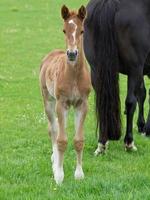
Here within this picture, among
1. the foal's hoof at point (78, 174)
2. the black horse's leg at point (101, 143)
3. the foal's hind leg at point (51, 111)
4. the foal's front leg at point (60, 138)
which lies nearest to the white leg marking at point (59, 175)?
the foal's front leg at point (60, 138)

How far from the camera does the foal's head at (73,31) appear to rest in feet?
17.8

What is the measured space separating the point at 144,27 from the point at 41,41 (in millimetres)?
12698

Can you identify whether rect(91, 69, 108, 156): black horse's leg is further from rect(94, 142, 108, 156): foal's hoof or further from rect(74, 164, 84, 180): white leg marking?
rect(74, 164, 84, 180): white leg marking

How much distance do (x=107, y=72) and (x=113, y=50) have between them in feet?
1.02

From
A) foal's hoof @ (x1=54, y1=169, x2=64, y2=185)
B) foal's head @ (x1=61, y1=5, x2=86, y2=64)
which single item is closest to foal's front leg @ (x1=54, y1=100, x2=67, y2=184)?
foal's hoof @ (x1=54, y1=169, x2=64, y2=185)

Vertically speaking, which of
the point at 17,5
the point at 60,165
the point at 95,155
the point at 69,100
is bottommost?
the point at 17,5

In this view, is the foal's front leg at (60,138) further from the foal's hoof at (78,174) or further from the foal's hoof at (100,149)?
the foal's hoof at (100,149)

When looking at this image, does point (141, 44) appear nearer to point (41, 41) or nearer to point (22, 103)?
point (22, 103)

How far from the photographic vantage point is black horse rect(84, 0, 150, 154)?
24.1 ft

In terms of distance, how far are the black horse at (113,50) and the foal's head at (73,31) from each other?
5.64 ft

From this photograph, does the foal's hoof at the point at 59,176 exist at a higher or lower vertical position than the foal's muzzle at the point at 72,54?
lower

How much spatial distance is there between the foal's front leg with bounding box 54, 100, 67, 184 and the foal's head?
55 centimetres

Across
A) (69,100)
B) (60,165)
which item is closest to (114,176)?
(60,165)

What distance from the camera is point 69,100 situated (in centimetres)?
590
